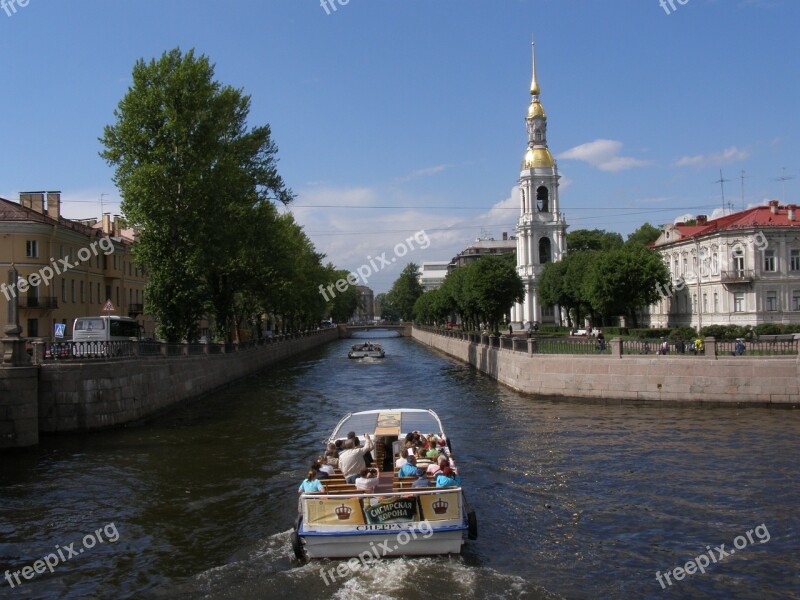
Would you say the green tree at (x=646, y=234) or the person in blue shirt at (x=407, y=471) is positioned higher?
the green tree at (x=646, y=234)

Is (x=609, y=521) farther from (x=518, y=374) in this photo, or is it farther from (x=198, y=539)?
(x=518, y=374)

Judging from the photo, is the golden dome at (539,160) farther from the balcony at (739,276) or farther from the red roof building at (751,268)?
the balcony at (739,276)

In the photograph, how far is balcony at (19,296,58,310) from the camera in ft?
161

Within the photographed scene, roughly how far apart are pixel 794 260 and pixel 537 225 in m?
47.7

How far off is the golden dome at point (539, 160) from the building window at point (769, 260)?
163ft

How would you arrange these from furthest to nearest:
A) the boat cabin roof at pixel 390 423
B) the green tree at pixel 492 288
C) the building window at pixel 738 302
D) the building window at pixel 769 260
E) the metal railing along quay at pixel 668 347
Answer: the building window at pixel 738 302, the building window at pixel 769 260, the green tree at pixel 492 288, the metal railing along quay at pixel 668 347, the boat cabin roof at pixel 390 423

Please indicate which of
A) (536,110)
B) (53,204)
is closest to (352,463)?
(53,204)

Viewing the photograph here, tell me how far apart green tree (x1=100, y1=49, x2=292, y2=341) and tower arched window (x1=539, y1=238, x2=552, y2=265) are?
2970 inches

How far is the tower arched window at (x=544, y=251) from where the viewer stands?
111938 mm

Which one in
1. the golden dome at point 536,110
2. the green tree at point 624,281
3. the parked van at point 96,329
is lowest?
the parked van at point 96,329

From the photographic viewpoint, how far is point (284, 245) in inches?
2192

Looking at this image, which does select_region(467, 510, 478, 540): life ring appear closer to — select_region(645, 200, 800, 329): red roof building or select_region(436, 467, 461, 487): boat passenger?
select_region(436, 467, 461, 487): boat passenger

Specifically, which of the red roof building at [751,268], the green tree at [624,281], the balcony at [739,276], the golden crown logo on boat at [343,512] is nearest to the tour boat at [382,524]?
the golden crown logo on boat at [343,512]

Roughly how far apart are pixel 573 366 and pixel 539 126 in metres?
86.6
